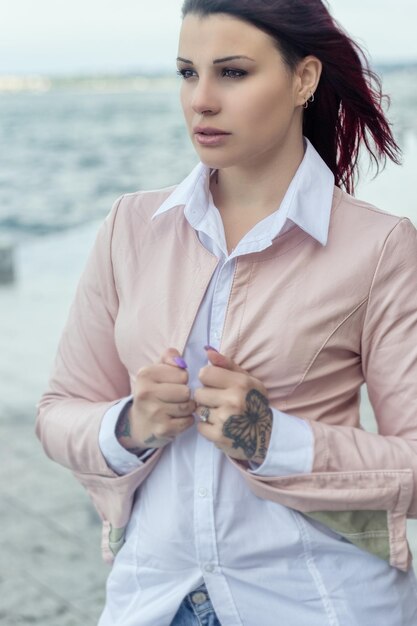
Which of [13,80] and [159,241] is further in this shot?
[13,80]

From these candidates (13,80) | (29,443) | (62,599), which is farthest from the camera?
(13,80)

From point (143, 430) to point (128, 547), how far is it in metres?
0.20

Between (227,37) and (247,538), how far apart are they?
22.8 inches

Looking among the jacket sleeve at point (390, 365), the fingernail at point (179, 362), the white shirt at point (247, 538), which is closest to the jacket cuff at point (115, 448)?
the white shirt at point (247, 538)

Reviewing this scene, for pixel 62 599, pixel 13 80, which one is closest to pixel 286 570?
pixel 62 599

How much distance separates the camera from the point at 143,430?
1.23 m

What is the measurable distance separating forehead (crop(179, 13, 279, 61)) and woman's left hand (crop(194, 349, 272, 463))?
339mm

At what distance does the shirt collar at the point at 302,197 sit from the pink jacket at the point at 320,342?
0.02 m

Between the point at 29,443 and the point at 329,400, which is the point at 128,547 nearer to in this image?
the point at 329,400

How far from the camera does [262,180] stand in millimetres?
1291

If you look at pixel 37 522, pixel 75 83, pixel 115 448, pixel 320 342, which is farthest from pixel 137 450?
pixel 75 83

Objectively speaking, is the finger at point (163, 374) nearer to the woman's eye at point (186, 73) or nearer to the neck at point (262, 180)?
the neck at point (262, 180)

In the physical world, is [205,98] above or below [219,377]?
above

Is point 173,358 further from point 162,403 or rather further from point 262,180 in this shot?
point 262,180
